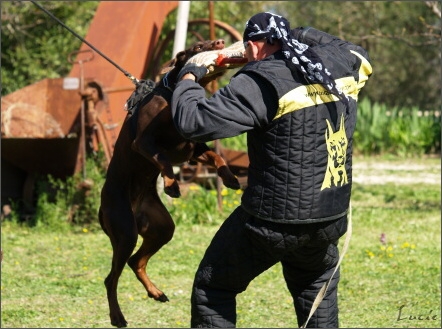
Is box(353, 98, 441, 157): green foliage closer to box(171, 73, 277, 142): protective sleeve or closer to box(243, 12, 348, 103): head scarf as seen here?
box(243, 12, 348, 103): head scarf

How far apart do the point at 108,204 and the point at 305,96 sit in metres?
1.31

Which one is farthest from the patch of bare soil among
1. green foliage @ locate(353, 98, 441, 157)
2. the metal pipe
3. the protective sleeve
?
the protective sleeve

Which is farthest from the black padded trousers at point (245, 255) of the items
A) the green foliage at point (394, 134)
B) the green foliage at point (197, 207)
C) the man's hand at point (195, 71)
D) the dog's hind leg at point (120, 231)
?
the green foliage at point (394, 134)

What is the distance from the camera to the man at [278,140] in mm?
3781

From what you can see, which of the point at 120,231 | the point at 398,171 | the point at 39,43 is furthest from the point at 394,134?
the point at 120,231

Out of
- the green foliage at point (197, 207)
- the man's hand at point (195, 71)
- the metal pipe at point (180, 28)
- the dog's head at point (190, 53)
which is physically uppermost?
the metal pipe at point (180, 28)

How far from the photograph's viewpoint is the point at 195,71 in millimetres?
4016

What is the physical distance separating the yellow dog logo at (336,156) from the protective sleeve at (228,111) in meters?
0.36

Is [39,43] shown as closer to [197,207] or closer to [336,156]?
[197,207]

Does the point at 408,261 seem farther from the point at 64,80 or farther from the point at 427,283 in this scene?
the point at 64,80

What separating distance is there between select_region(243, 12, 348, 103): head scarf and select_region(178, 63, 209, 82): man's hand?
27 centimetres

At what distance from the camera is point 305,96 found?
3840mm

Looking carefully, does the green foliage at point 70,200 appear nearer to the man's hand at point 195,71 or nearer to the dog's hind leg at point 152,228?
the dog's hind leg at point 152,228

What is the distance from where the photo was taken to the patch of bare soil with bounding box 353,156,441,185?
1304 centimetres
